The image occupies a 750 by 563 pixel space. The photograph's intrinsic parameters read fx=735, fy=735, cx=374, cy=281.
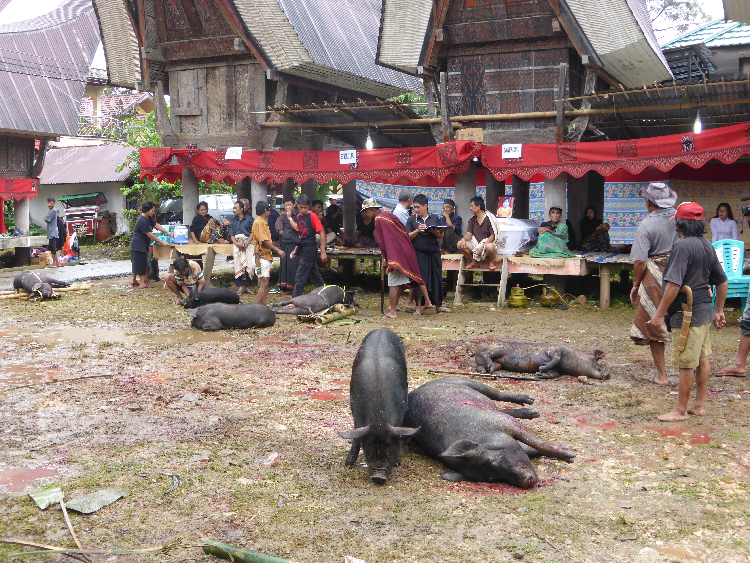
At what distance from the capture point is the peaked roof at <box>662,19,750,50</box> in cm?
1641

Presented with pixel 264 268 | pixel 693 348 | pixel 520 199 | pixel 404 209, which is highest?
pixel 520 199

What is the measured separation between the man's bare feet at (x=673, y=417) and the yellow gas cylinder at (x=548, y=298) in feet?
21.0

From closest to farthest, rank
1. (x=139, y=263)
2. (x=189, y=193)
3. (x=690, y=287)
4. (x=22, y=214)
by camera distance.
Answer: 1. (x=690, y=287)
2. (x=139, y=263)
3. (x=189, y=193)
4. (x=22, y=214)

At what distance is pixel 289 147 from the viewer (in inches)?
617

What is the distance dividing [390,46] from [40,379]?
929 cm

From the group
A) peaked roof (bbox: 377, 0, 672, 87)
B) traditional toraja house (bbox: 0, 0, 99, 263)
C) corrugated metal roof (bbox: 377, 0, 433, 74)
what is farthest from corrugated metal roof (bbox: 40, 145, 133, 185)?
peaked roof (bbox: 377, 0, 672, 87)

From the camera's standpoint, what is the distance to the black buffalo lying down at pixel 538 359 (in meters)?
7.31

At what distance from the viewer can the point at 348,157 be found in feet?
45.4

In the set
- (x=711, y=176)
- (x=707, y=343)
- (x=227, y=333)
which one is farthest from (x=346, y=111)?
(x=707, y=343)

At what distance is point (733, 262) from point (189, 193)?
11.0 meters

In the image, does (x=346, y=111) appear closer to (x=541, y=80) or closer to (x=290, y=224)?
(x=290, y=224)

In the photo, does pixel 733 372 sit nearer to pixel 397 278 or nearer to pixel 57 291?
pixel 397 278

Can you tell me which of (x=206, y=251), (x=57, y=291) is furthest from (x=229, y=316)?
(x=57, y=291)

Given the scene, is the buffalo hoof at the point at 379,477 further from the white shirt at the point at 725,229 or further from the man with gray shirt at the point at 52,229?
the man with gray shirt at the point at 52,229
